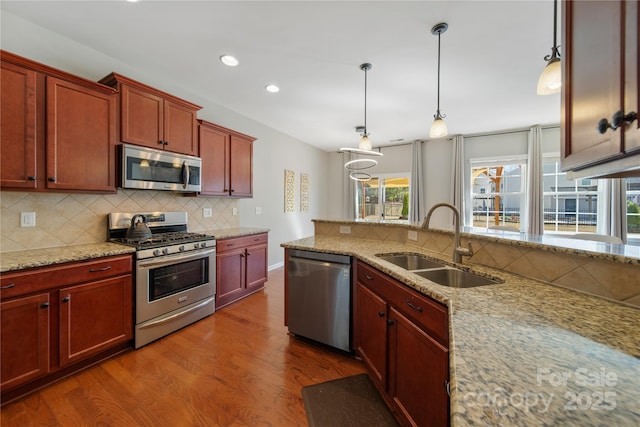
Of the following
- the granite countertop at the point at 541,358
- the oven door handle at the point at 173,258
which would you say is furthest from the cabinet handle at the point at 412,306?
the oven door handle at the point at 173,258

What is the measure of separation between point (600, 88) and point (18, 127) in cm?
311

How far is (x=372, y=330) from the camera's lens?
1776 millimetres

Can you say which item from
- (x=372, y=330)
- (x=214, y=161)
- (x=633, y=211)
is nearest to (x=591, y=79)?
(x=372, y=330)

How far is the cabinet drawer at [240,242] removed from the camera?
9.94ft

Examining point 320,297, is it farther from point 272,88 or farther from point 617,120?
point 272,88

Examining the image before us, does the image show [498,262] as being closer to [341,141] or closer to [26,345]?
[26,345]

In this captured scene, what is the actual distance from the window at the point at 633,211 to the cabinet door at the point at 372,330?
4869 millimetres

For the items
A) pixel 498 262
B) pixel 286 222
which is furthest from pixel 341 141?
pixel 498 262

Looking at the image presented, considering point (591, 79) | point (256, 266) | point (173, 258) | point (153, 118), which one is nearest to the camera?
point (591, 79)

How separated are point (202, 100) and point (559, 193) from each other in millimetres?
6225

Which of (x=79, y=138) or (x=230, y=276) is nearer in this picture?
(x=79, y=138)

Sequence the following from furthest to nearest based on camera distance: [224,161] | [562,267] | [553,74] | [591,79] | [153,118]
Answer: [224,161]
[153,118]
[553,74]
[562,267]
[591,79]

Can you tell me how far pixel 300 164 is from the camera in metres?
5.71

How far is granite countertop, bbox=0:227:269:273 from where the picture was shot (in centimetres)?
161
